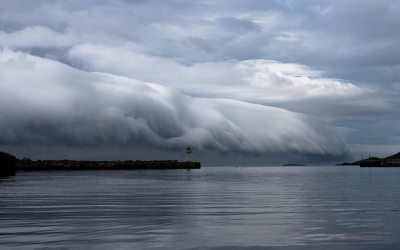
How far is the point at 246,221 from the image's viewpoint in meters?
22.5

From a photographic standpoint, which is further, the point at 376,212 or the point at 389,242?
the point at 376,212

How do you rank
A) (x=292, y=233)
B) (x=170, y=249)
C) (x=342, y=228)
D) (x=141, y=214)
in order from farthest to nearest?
(x=141, y=214)
(x=342, y=228)
(x=292, y=233)
(x=170, y=249)

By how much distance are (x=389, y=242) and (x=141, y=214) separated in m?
14.0

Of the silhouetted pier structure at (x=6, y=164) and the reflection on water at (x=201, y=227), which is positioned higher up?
the silhouetted pier structure at (x=6, y=164)

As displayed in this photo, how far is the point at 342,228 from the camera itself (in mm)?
20219

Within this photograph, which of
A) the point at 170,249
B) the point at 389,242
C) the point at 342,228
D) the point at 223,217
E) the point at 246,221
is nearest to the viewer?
the point at 170,249

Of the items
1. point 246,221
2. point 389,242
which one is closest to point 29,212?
point 246,221

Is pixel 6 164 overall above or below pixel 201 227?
above

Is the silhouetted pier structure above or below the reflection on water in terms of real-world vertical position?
above

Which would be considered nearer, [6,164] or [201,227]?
[201,227]

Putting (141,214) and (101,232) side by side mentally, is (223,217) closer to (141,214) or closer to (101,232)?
(141,214)

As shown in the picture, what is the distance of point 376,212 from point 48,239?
18464mm

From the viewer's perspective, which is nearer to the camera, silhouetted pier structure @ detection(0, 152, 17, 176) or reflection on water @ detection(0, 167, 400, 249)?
reflection on water @ detection(0, 167, 400, 249)

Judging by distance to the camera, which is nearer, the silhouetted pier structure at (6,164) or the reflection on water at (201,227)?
the reflection on water at (201,227)
